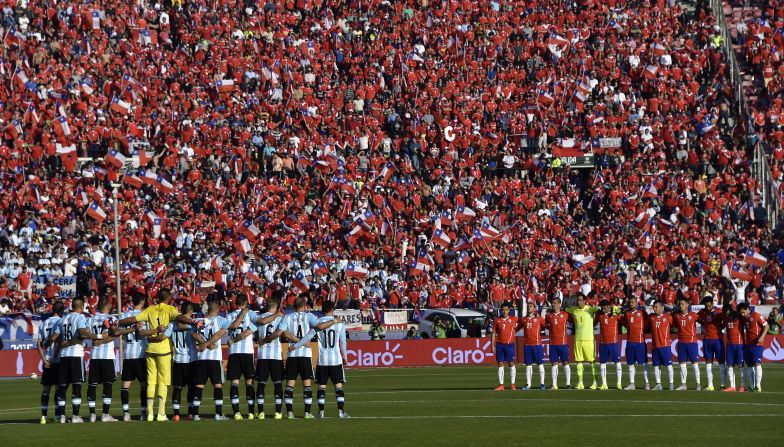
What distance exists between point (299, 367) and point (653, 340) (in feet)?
36.8

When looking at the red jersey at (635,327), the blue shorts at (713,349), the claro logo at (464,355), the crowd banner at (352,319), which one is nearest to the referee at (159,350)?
the red jersey at (635,327)

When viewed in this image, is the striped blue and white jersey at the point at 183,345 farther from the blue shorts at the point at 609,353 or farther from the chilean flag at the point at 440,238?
the chilean flag at the point at 440,238

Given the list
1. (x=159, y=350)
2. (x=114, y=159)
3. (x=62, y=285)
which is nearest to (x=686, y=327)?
(x=159, y=350)

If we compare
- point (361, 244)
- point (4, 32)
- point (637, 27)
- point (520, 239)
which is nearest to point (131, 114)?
point (4, 32)

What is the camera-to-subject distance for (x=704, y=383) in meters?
37.8

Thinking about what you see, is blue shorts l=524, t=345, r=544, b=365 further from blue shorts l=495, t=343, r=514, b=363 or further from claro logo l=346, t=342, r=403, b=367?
claro logo l=346, t=342, r=403, b=367

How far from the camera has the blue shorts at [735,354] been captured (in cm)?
3469

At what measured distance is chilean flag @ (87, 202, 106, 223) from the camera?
5578 cm

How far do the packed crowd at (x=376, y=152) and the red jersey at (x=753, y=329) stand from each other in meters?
17.9

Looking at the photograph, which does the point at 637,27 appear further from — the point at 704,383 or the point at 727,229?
the point at 704,383

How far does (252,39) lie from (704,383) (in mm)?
33731

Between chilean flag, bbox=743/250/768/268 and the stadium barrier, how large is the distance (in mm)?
8318

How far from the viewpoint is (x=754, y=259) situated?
53562mm

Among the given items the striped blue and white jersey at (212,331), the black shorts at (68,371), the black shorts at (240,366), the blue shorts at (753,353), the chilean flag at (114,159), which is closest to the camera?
the striped blue and white jersey at (212,331)
